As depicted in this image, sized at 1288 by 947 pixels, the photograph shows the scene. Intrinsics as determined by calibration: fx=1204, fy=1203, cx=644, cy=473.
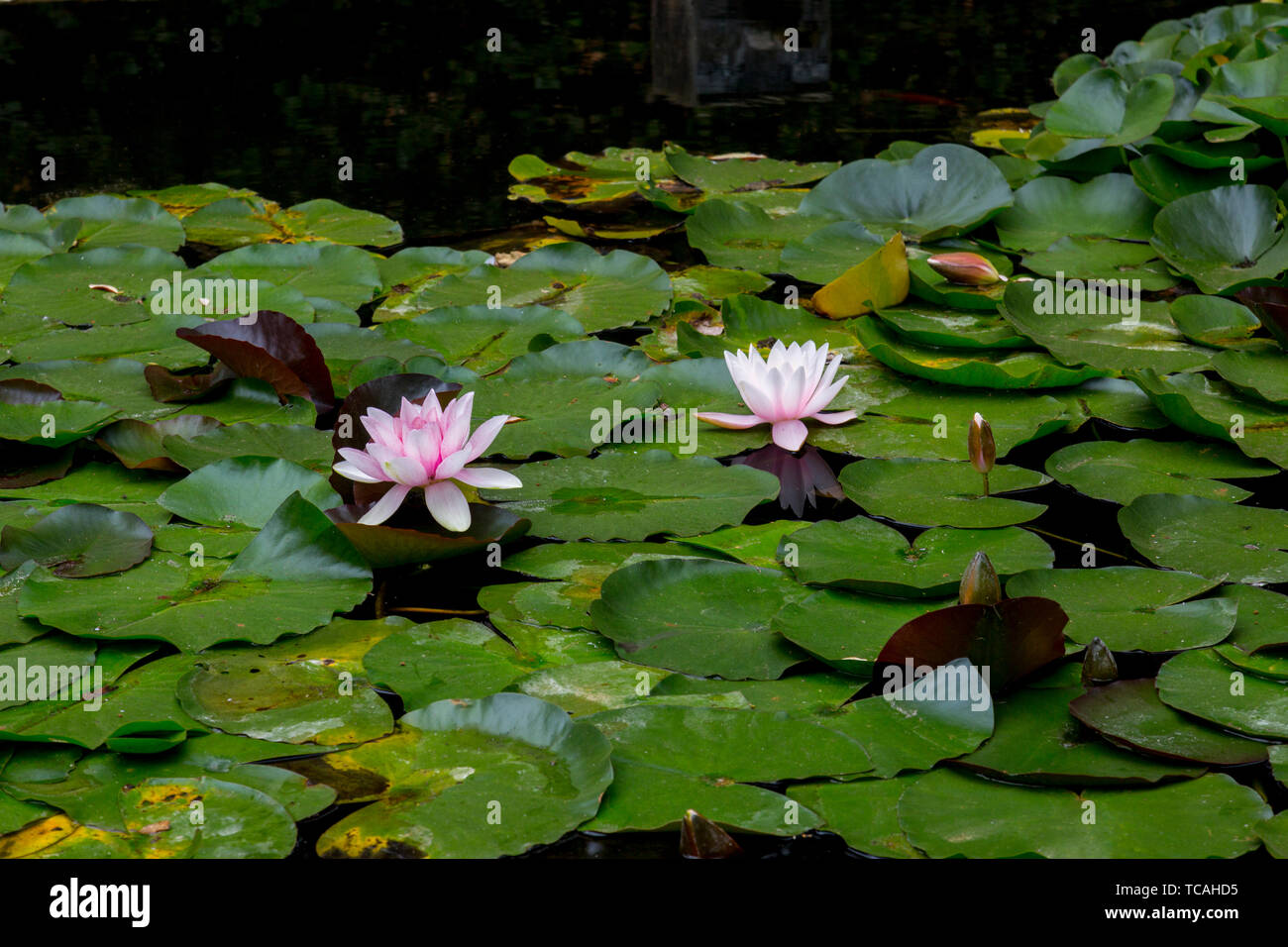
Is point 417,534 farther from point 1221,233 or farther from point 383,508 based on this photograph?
point 1221,233

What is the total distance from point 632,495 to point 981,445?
51cm

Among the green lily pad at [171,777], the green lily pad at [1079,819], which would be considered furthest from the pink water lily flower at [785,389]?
the green lily pad at [171,777]

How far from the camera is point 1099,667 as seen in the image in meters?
1.33

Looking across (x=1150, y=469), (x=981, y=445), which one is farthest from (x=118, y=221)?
(x=1150, y=469)

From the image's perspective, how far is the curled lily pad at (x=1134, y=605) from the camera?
1396mm

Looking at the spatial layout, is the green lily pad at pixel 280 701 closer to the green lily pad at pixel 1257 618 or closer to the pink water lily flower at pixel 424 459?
the pink water lily flower at pixel 424 459

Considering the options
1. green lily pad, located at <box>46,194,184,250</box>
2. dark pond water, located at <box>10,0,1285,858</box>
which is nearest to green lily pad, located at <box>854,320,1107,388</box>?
dark pond water, located at <box>10,0,1285,858</box>

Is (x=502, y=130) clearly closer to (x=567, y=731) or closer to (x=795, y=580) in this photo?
(x=795, y=580)

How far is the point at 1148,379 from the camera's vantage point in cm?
196

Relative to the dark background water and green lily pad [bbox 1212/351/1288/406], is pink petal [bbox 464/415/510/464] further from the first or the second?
the dark background water

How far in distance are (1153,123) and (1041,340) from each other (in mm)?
1083

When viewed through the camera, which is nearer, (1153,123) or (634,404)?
(634,404)
